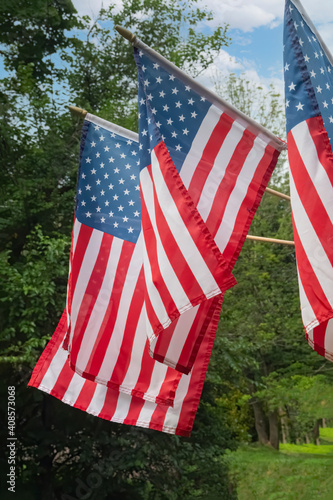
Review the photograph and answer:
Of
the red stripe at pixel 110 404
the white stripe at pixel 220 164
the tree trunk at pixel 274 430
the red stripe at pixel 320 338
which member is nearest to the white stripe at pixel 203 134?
the white stripe at pixel 220 164

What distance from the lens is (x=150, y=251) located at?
436cm

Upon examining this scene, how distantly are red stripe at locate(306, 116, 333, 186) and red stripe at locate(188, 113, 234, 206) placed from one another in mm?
727

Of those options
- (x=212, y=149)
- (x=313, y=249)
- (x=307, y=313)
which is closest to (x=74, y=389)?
(x=212, y=149)

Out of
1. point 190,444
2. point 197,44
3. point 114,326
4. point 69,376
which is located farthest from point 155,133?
point 197,44

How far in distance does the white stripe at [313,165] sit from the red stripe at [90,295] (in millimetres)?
2026

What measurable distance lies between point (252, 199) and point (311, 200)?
0.74m

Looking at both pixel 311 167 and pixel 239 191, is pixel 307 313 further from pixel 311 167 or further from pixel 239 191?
pixel 239 191

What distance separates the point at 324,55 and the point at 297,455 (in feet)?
63.3

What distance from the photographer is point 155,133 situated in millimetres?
4602

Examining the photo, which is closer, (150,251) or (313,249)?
(313,249)

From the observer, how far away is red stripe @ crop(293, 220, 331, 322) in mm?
3760

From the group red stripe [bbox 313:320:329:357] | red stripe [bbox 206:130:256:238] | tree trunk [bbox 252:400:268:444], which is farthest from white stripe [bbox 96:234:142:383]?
tree trunk [bbox 252:400:268:444]

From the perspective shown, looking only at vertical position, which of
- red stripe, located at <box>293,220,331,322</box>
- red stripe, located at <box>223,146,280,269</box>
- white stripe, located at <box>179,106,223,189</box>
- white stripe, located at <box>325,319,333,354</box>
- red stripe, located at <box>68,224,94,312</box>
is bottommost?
white stripe, located at <box>325,319,333,354</box>

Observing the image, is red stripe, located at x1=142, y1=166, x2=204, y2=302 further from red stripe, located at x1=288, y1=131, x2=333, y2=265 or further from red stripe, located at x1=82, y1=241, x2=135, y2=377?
red stripe, located at x1=82, y1=241, x2=135, y2=377
